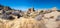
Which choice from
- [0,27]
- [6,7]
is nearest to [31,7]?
[6,7]

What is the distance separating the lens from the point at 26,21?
18.1 feet

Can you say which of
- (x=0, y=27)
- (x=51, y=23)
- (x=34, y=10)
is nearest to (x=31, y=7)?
(x=34, y=10)

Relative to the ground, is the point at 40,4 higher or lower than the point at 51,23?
higher

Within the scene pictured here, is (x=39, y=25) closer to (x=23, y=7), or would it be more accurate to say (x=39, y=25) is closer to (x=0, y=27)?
(x=0, y=27)

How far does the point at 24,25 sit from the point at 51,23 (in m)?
1.90

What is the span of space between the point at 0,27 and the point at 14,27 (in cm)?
50

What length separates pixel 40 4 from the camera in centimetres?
1117

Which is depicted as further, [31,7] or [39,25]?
[31,7]

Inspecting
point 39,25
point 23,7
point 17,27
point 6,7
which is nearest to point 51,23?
point 39,25

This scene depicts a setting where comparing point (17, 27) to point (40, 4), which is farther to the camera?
point (40, 4)

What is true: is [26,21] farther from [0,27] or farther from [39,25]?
[0,27]

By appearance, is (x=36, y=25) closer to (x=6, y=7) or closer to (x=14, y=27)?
(x=14, y=27)

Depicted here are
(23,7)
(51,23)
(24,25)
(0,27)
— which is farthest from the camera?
(23,7)

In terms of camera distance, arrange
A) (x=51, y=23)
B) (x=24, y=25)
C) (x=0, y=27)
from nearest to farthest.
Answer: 1. (x=24, y=25)
2. (x=0, y=27)
3. (x=51, y=23)
